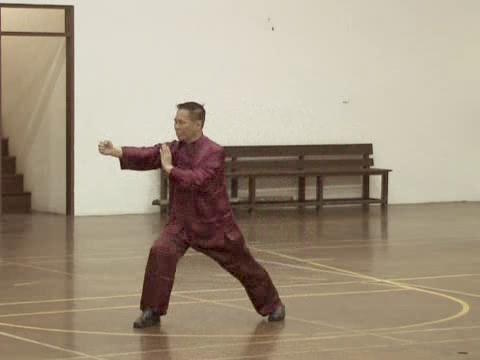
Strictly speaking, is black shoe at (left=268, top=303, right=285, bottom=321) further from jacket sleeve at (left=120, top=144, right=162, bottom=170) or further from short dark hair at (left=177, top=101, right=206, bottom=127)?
short dark hair at (left=177, top=101, right=206, bottom=127)

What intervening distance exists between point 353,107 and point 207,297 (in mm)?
10474

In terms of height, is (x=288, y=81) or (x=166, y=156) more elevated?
(x=288, y=81)

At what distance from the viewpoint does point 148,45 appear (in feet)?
65.0

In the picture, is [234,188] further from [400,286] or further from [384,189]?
[400,286]

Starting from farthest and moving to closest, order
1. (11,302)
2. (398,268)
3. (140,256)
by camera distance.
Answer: (140,256) → (398,268) → (11,302)

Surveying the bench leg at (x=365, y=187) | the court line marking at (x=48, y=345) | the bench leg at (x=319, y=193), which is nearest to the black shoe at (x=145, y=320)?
the court line marking at (x=48, y=345)

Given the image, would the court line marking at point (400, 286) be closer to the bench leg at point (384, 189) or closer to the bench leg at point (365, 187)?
the bench leg at point (384, 189)

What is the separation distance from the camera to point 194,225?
1002 cm

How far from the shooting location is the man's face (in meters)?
10.0

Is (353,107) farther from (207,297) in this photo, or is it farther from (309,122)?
(207,297)

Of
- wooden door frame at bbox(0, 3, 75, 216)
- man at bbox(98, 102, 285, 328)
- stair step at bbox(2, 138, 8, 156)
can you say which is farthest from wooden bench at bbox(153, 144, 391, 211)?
man at bbox(98, 102, 285, 328)

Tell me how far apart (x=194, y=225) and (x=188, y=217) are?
79mm

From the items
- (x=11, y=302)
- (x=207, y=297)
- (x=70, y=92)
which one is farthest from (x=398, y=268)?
(x=70, y=92)

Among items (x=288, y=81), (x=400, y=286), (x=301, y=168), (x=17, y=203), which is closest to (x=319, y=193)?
(x=301, y=168)
